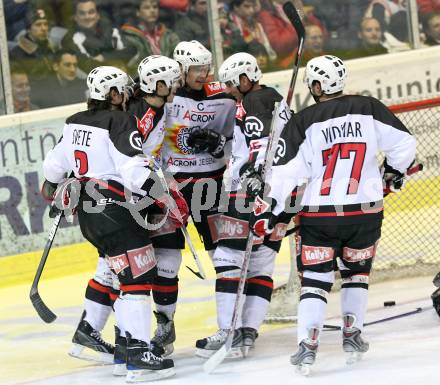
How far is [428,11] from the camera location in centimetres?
865

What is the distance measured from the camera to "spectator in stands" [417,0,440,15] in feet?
28.3

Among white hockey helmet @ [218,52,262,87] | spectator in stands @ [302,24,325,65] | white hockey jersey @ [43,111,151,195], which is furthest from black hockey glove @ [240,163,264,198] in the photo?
spectator in stands @ [302,24,325,65]

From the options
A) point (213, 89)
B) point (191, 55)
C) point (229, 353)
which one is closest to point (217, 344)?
point (229, 353)

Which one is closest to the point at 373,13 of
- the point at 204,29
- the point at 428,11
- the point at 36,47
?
the point at 428,11

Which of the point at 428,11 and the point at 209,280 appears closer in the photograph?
the point at 209,280

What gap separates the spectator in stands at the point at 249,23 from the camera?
26.9ft

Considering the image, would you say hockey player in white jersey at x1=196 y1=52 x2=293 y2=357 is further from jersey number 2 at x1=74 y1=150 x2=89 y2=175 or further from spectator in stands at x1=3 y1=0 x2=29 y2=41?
spectator in stands at x1=3 y1=0 x2=29 y2=41

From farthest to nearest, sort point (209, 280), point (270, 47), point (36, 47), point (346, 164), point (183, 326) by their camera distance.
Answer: point (270, 47)
point (36, 47)
point (209, 280)
point (183, 326)
point (346, 164)

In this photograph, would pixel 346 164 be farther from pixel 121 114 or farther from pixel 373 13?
pixel 373 13

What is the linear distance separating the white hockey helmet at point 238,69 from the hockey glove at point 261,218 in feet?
2.16

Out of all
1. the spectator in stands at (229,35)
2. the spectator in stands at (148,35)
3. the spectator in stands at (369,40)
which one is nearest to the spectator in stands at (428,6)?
the spectator in stands at (369,40)

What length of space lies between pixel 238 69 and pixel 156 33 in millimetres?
2647

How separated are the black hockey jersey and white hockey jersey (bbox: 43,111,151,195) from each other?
540mm

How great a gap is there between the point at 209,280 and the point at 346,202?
2.36 meters
